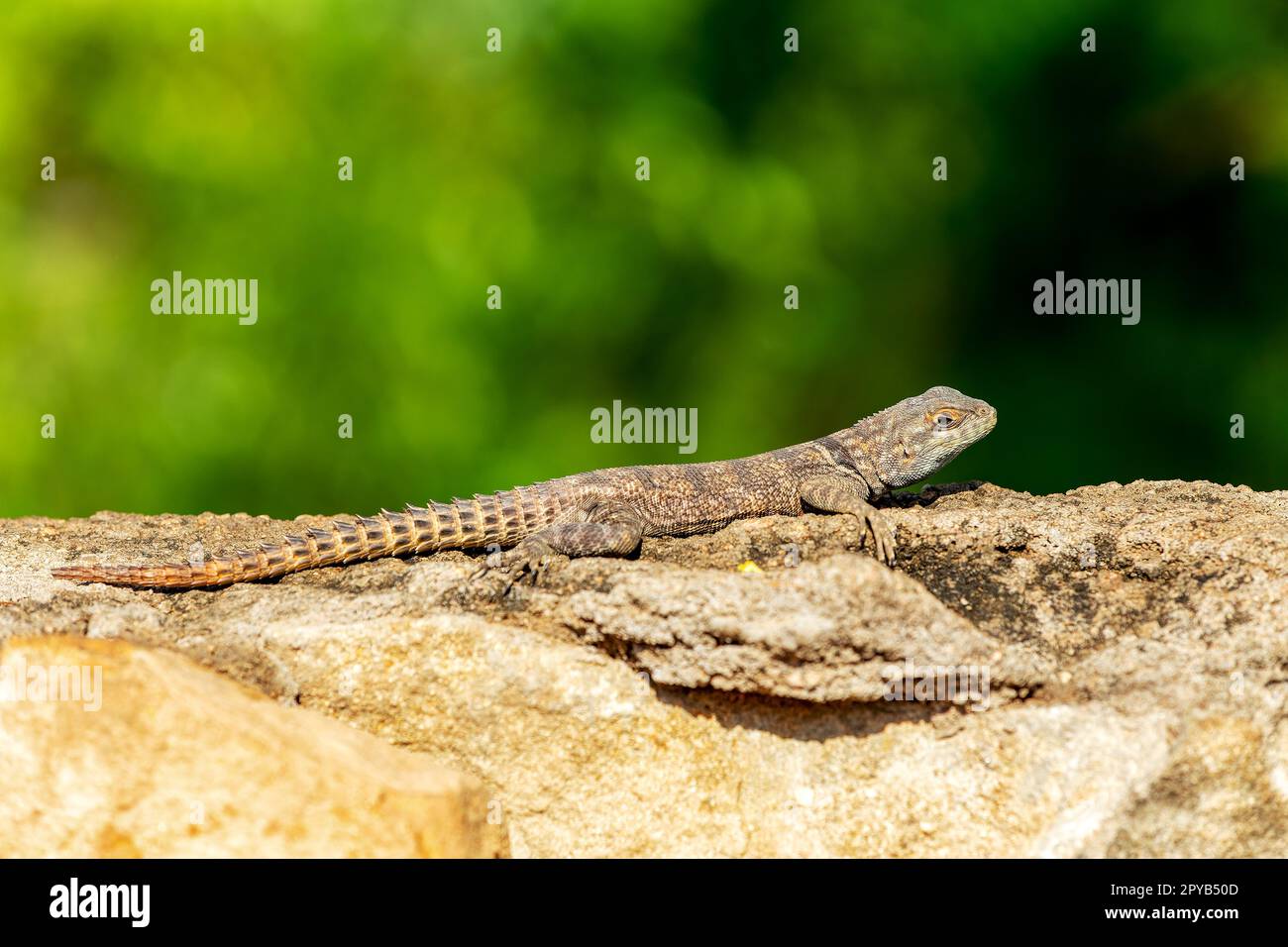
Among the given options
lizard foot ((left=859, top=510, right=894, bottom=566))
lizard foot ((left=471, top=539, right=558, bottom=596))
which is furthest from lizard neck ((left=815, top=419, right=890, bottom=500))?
lizard foot ((left=471, top=539, right=558, bottom=596))

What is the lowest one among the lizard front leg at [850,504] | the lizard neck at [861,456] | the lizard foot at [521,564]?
the lizard foot at [521,564]

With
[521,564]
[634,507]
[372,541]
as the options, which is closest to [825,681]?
[521,564]

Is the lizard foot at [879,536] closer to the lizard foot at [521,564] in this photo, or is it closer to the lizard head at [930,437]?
the lizard head at [930,437]

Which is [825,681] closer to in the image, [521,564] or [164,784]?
[521,564]

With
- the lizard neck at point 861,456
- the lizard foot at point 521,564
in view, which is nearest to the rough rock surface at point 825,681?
the lizard foot at point 521,564

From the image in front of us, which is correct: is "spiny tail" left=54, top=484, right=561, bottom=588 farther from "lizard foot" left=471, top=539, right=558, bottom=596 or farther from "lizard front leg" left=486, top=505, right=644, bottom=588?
"lizard foot" left=471, top=539, right=558, bottom=596

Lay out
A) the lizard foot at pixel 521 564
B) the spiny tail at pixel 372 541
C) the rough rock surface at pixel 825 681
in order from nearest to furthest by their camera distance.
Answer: the rough rock surface at pixel 825 681
the lizard foot at pixel 521 564
the spiny tail at pixel 372 541
